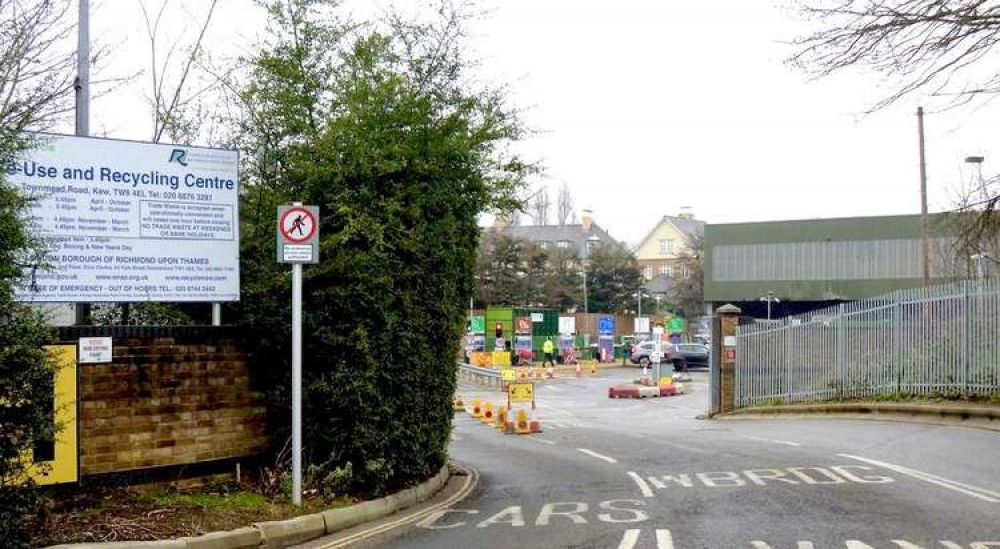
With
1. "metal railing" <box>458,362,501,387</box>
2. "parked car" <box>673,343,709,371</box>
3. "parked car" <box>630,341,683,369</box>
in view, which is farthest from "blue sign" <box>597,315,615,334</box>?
"metal railing" <box>458,362,501,387</box>

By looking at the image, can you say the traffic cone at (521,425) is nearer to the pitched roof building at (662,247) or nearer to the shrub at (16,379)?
the shrub at (16,379)

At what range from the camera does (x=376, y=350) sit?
9.95 meters

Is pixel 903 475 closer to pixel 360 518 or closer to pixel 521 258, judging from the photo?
pixel 360 518

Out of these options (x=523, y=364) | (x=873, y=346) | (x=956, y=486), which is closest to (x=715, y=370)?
(x=873, y=346)

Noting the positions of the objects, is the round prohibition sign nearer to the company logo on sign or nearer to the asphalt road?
the company logo on sign

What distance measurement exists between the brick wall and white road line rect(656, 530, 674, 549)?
14.8 feet

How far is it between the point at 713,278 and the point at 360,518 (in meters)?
60.9

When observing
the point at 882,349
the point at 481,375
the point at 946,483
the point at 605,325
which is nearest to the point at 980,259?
the point at 882,349

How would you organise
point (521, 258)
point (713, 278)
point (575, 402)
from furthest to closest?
1. point (521, 258)
2. point (713, 278)
3. point (575, 402)

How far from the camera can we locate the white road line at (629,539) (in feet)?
25.4

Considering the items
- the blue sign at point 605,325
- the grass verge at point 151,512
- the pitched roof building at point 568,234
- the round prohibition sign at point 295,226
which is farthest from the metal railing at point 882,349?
the pitched roof building at point 568,234

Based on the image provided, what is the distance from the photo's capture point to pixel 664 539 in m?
8.00

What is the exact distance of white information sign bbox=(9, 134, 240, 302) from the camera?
9289 millimetres

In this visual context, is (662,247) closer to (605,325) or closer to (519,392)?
(605,325)
